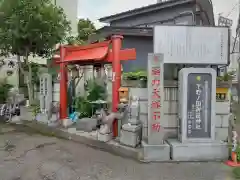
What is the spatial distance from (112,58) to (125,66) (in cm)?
487

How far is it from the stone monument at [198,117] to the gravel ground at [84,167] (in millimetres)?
327

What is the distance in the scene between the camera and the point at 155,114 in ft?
18.9

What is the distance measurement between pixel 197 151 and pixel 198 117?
0.91 meters

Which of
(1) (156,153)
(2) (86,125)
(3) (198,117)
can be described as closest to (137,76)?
(3) (198,117)

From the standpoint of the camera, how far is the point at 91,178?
487 cm

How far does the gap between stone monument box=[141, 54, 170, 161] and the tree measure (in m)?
5.81

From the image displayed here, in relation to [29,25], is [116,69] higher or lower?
lower

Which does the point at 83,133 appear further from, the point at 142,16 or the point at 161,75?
the point at 142,16

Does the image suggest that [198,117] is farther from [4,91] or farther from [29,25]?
[4,91]

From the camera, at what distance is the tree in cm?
898

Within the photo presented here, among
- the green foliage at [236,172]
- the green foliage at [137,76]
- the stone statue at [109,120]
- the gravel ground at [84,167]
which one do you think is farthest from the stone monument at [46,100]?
the green foliage at [236,172]

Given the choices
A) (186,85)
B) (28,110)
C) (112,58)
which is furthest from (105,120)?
(28,110)

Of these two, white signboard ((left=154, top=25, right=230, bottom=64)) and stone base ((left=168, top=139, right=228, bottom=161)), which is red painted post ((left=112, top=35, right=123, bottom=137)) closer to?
white signboard ((left=154, top=25, right=230, bottom=64))

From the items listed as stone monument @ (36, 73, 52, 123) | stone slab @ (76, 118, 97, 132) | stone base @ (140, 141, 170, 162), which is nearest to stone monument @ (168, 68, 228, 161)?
stone base @ (140, 141, 170, 162)
